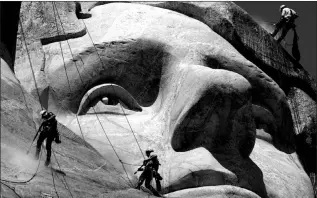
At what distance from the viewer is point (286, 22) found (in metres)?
20.2

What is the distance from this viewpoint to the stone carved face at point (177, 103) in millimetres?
15805

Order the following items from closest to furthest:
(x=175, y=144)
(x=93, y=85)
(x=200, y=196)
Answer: (x=200, y=196), (x=175, y=144), (x=93, y=85)

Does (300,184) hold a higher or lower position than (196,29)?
lower

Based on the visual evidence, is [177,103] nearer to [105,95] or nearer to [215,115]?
[215,115]

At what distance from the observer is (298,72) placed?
64.8 feet

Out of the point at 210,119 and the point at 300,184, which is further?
the point at 300,184

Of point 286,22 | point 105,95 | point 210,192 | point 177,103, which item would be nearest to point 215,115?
point 177,103

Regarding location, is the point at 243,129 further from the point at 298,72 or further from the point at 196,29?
the point at 298,72

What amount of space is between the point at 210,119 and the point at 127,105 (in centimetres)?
176

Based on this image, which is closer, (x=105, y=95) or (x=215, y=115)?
(x=215, y=115)

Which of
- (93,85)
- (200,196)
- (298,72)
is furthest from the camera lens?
(298,72)

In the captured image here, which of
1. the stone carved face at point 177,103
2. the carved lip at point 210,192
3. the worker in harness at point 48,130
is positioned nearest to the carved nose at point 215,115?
the stone carved face at point 177,103

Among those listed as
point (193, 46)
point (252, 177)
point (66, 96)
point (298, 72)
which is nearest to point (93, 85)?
point (66, 96)

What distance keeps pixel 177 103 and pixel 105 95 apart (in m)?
1.27
